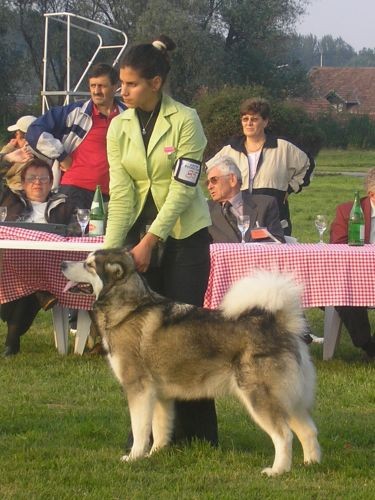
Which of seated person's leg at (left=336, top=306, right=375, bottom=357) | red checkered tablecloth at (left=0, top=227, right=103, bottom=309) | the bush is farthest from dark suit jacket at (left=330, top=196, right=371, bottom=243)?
the bush

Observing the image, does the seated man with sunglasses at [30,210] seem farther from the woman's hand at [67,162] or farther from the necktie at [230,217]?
the necktie at [230,217]

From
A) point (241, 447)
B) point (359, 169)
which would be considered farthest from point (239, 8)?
point (241, 447)

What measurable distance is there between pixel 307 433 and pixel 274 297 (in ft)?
2.28

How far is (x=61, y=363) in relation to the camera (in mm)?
7621

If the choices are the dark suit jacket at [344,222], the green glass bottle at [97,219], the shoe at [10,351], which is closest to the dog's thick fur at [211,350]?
the green glass bottle at [97,219]

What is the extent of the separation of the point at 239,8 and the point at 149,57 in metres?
42.5

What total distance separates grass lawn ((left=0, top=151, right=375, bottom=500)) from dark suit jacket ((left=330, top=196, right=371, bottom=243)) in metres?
0.93

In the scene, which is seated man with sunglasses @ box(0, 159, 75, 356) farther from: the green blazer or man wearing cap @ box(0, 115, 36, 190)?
the green blazer

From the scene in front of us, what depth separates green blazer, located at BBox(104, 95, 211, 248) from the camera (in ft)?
15.9

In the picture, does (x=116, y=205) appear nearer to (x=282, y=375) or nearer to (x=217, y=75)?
(x=282, y=375)

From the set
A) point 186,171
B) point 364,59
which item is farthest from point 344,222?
point 364,59

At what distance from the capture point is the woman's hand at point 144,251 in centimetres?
484

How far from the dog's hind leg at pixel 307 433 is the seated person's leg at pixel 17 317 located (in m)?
3.55

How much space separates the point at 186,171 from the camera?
4816 millimetres
